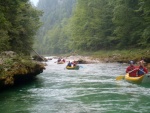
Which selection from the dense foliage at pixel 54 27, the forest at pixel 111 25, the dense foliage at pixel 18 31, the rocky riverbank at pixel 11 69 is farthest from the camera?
the dense foliage at pixel 54 27

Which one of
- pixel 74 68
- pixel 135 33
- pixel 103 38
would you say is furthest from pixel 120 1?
pixel 74 68

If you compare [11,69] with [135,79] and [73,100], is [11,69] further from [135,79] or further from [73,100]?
[135,79]

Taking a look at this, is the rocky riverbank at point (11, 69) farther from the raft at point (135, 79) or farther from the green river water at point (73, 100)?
the raft at point (135, 79)

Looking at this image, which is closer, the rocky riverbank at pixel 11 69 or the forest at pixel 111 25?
the rocky riverbank at pixel 11 69

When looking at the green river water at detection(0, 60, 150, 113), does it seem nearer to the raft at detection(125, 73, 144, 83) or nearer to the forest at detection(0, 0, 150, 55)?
the raft at detection(125, 73, 144, 83)

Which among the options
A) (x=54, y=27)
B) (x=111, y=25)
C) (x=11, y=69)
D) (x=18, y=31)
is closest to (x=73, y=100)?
(x=11, y=69)

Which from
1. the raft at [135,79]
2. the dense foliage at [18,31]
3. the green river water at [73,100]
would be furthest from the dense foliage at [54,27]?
the green river water at [73,100]

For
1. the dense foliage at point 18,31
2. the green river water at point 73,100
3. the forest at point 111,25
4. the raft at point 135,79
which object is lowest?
the green river water at point 73,100

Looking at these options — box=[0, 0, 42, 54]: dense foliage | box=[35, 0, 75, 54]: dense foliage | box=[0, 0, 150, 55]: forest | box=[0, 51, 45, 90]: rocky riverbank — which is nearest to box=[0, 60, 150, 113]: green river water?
box=[0, 51, 45, 90]: rocky riverbank

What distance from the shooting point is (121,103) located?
33.7 ft

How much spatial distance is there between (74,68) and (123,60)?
8207mm

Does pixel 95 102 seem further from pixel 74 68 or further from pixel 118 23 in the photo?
pixel 118 23

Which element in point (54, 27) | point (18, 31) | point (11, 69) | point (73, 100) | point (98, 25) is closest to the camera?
point (73, 100)

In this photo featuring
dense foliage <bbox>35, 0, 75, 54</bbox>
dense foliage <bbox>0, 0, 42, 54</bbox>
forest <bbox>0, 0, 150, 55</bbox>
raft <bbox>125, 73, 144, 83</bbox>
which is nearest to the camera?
raft <bbox>125, 73, 144, 83</bbox>
